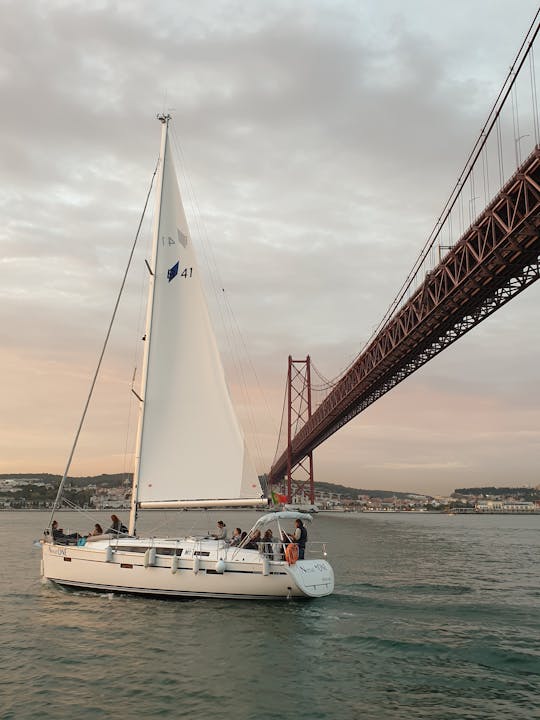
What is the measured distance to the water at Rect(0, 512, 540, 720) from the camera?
7824 mm

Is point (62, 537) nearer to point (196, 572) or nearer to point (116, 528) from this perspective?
point (116, 528)

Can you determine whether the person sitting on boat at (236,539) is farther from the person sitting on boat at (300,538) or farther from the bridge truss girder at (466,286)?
the bridge truss girder at (466,286)

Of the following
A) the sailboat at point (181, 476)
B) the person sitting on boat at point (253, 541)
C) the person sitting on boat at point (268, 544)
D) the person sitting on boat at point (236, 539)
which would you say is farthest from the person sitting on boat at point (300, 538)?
the person sitting on boat at point (236, 539)

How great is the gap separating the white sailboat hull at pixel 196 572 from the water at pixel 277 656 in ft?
0.99

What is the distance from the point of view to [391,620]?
A: 41.1 feet

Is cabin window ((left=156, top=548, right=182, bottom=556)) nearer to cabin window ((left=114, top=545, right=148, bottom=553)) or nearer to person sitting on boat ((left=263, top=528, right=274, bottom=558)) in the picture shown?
cabin window ((left=114, top=545, right=148, bottom=553))

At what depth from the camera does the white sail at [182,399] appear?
1493 centimetres

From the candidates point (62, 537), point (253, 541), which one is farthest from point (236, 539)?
point (62, 537)

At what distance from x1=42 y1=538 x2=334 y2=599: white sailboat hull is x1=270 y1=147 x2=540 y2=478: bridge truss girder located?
11.4 m

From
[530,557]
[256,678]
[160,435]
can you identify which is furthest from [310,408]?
[256,678]

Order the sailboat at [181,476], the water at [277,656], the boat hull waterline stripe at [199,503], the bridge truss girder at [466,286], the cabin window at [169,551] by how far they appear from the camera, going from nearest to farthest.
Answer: the water at [277,656], the sailboat at [181,476], the cabin window at [169,551], the boat hull waterline stripe at [199,503], the bridge truss girder at [466,286]

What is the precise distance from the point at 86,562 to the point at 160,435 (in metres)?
3.23

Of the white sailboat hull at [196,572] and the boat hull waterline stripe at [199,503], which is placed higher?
the boat hull waterline stripe at [199,503]

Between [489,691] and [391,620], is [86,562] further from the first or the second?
[489,691]
